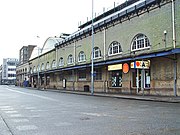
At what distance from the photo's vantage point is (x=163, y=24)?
24.2 meters

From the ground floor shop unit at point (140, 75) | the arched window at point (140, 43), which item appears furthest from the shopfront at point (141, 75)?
the arched window at point (140, 43)

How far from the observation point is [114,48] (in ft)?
107

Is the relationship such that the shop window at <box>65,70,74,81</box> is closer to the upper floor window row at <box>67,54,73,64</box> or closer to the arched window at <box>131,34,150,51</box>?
the upper floor window row at <box>67,54,73,64</box>

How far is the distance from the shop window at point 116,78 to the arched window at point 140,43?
3.86m

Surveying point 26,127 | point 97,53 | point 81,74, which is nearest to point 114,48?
point 97,53

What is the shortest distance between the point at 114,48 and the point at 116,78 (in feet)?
14.2


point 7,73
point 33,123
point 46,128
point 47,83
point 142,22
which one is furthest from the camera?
point 7,73

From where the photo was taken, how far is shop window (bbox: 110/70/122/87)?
100ft

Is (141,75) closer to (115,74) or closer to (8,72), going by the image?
(115,74)

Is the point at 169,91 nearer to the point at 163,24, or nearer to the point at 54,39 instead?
the point at 163,24

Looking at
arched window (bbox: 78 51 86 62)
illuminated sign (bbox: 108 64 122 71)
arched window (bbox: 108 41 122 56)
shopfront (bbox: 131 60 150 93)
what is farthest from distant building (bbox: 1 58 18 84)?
shopfront (bbox: 131 60 150 93)

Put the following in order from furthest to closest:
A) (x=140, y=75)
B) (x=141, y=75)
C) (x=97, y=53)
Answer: (x=97, y=53)
(x=140, y=75)
(x=141, y=75)

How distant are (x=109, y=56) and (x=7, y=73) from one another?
121 m

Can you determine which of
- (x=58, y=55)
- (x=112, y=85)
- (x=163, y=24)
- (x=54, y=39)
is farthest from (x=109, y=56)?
(x=54, y=39)
